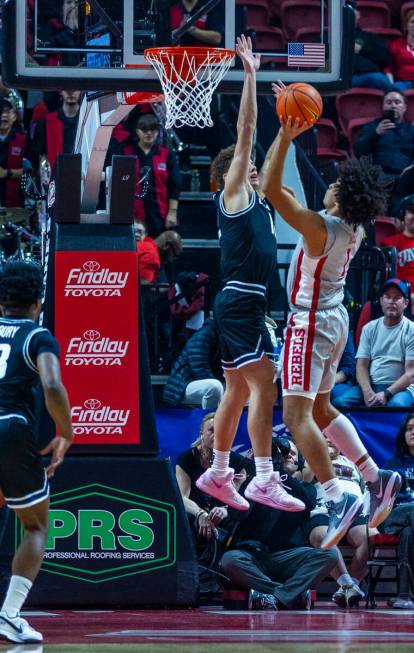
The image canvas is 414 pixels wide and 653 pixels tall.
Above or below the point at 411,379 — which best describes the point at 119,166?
above

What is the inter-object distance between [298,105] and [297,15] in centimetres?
1048

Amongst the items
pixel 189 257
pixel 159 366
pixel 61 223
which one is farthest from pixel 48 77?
pixel 189 257

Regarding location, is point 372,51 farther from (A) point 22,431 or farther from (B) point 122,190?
(A) point 22,431

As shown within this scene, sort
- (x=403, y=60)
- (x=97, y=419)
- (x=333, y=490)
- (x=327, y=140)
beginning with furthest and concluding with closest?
(x=403, y=60) < (x=327, y=140) < (x=97, y=419) < (x=333, y=490)

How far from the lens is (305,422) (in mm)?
8039

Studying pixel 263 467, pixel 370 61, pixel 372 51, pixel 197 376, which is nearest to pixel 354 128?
pixel 370 61

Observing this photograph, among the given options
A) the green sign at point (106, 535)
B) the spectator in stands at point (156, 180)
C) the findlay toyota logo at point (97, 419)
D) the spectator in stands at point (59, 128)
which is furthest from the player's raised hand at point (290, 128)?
the spectator in stands at point (59, 128)

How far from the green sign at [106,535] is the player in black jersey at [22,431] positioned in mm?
2262

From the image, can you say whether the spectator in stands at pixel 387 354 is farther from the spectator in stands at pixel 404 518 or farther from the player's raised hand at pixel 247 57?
the player's raised hand at pixel 247 57

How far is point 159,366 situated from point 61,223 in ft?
9.07

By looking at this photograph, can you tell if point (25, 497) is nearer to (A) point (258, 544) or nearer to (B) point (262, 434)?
(B) point (262, 434)

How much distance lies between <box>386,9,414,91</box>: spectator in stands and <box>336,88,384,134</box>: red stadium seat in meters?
0.63

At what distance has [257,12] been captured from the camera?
58.2 ft

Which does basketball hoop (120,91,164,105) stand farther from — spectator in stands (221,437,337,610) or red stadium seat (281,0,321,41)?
red stadium seat (281,0,321,41)
